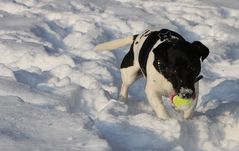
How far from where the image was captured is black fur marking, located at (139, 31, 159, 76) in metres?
4.88

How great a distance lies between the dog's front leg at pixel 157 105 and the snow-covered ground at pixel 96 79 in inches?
5.2

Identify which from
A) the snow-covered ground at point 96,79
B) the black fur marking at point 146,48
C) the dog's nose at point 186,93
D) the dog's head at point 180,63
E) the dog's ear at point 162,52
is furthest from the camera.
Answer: the black fur marking at point 146,48

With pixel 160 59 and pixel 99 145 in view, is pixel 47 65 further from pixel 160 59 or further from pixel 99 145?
pixel 99 145

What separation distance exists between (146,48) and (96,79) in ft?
2.65

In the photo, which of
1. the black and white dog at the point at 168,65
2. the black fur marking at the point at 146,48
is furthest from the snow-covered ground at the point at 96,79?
the black fur marking at the point at 146,48

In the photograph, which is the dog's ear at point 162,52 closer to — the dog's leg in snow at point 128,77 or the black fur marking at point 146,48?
the black fur marking at point 146,48

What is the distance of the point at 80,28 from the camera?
24.9ft

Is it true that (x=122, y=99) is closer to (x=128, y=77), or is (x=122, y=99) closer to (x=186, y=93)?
(x=128, y=77)

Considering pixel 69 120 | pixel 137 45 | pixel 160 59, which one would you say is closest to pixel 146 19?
pixel 137 45

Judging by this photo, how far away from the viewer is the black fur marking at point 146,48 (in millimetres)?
4879

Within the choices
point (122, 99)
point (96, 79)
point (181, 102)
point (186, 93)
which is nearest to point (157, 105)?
point (181, 102)

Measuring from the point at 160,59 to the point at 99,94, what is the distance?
0.82m

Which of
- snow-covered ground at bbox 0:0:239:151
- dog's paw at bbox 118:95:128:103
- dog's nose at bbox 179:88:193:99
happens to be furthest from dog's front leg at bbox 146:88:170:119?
dog's paw at bbox 118:95:128:103

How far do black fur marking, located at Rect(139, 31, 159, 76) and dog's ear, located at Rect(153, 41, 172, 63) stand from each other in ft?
1.16
